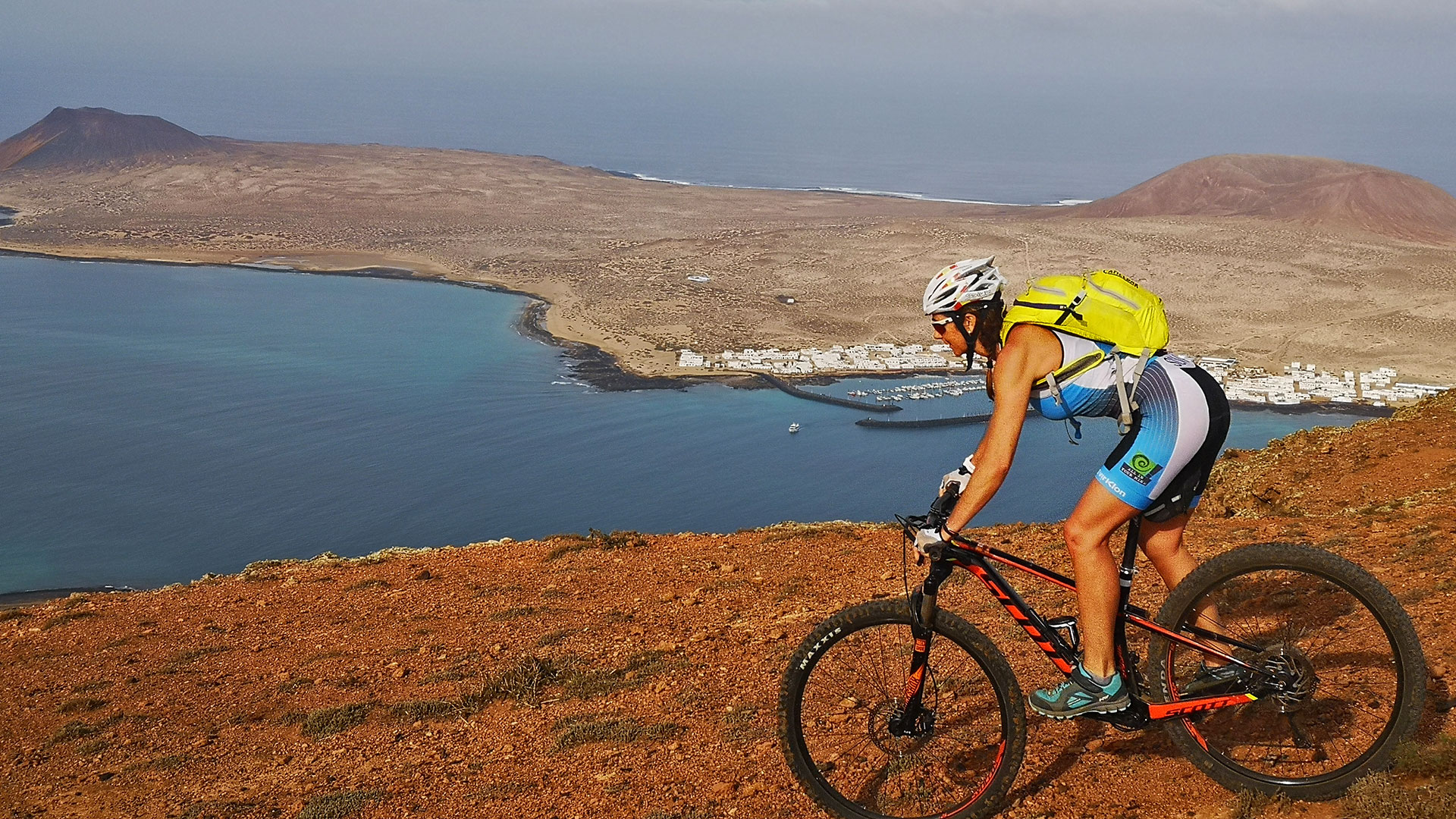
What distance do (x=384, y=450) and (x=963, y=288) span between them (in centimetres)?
3689

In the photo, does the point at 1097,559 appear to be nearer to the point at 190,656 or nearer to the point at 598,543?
the point at 190,656

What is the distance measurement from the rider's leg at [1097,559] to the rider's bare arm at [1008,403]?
→ 355 mm

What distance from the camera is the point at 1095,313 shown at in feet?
12.0

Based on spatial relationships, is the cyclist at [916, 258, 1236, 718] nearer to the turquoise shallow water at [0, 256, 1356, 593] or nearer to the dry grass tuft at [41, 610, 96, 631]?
the dry grass tuft at [41, 610, 96, 631]

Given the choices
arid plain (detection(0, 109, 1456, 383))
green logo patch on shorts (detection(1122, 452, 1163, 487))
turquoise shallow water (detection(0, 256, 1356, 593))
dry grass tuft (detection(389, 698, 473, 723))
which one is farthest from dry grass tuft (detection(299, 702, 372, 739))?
arid plain (detection(0, 109, 1456, 383))

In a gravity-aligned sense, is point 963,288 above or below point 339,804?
above

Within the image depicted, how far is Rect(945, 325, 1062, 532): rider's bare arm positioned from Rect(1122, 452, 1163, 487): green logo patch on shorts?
0.42 meters

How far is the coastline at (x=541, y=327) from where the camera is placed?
40562 mm

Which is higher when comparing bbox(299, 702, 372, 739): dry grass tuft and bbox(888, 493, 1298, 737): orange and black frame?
bbox(888, 493, 1298, 737): orange and black frame

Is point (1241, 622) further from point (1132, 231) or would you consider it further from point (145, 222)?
point (145, 222)

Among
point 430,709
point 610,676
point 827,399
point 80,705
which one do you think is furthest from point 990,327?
point 827,399

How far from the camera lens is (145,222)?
8325cm

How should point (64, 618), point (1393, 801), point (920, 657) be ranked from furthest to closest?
point (64, 618), point (920, 657), point (1393, 801)

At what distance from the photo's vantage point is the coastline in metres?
40.6
